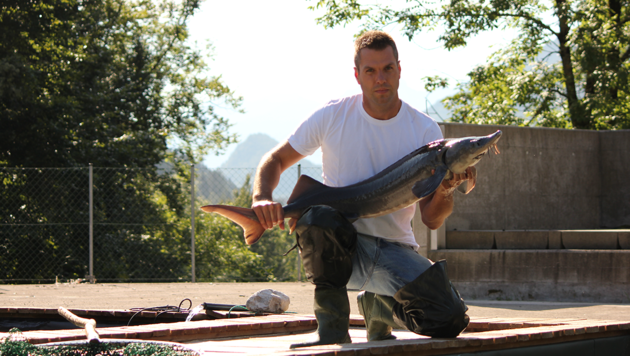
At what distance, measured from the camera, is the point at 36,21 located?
51.3ft

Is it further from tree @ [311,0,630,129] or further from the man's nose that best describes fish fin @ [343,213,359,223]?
tree @ [311,0,630,129]

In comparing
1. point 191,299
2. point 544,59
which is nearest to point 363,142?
point 191,299

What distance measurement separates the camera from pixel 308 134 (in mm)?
3172

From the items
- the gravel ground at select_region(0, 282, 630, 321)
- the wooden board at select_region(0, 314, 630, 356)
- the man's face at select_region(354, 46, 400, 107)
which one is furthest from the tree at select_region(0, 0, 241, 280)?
the man's face at select_region(354, 46, 400, 107)

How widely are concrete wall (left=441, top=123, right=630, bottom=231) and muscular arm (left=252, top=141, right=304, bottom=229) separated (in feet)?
16.9

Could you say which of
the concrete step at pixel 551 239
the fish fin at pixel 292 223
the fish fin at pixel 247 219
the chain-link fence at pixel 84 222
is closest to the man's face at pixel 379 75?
the fish fin at pixel 292 223

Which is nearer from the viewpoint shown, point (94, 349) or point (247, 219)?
point (94, 349)

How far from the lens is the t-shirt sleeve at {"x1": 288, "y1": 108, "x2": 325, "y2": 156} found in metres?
3.16

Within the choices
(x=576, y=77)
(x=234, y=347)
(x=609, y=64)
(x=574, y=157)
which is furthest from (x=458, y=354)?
(x=576, y=77)

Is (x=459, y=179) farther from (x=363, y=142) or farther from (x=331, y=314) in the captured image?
(x=331, y=314)

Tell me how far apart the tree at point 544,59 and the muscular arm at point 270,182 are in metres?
11.4

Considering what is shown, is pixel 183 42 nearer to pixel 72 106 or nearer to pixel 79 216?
pixel 72 106

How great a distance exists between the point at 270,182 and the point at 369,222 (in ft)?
1.78

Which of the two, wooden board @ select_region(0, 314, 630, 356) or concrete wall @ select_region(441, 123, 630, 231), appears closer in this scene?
wooden board @ select_region(0, 314, 630, 356)
